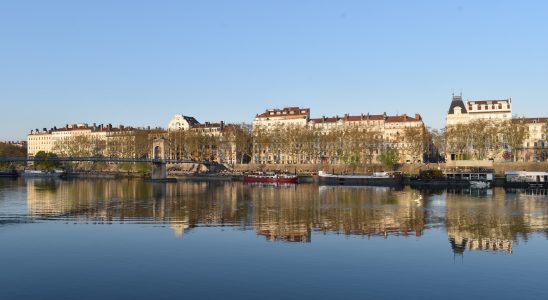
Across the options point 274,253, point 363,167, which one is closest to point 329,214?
point 274,253

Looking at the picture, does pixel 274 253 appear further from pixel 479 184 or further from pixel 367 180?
pixel 367 180

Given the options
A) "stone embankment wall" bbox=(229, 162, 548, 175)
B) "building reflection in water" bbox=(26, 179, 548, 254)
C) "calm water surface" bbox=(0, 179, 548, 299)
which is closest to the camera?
"calm water surface" bbox=(0, 179, 548, 299)

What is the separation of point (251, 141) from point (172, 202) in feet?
197

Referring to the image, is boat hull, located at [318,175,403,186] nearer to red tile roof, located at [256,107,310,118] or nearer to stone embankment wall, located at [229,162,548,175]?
stone embankment wall, located at [229,162,548,175]

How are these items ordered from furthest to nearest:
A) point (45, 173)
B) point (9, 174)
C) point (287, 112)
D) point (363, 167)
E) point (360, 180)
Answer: point (287, 112)
point (9, 174)
point (45, 173)
point (363, 167)
point (360, 180)

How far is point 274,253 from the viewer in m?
20.4

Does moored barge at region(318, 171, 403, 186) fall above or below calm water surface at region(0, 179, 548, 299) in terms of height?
above

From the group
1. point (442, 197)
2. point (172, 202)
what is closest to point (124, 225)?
point (172, 202)

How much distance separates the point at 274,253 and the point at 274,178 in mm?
53766

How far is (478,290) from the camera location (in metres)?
15.6

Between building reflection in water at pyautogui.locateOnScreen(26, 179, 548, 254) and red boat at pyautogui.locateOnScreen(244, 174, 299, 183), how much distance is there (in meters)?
27.4

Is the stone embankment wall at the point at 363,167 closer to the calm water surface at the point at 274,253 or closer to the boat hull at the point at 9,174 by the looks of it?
the boat hull at the point at 9,174

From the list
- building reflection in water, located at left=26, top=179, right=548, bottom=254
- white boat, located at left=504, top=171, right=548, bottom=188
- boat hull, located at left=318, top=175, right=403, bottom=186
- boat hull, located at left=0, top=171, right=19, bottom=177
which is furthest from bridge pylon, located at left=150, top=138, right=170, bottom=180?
white boat, located at left=504, top=171, right=548, bottom=188

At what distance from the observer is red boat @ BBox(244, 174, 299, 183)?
72.9 meters
